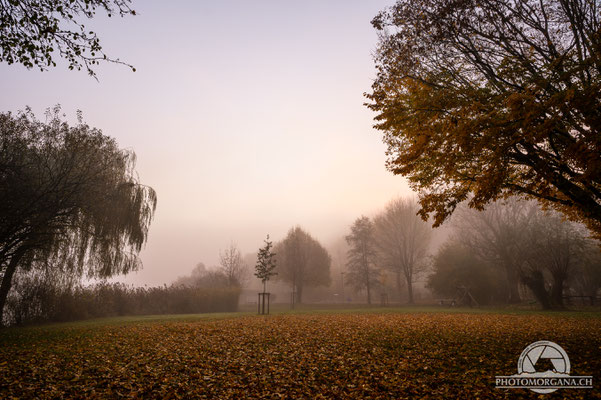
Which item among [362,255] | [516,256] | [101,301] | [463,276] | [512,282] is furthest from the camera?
[362,255]

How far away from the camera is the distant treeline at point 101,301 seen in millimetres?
17609

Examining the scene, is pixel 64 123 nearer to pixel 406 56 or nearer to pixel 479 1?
pixel 406 56

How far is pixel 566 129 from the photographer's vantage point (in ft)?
29.6

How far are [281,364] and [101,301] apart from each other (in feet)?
69.4

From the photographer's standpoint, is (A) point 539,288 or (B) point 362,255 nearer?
(A) point 539,288

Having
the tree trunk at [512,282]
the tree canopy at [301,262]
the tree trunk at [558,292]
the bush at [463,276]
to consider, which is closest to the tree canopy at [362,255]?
the tree canopy at [301,262]

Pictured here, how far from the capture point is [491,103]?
816cm

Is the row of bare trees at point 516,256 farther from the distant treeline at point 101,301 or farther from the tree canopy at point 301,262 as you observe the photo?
the distant treeline at point 101,301

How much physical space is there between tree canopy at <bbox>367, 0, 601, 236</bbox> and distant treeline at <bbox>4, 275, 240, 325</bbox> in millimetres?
21611

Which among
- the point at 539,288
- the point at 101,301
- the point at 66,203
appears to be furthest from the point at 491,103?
the point at 101,301

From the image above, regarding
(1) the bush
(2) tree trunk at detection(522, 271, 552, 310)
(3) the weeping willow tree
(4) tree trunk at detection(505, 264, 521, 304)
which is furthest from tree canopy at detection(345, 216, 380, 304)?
(3) the weeping willow tree

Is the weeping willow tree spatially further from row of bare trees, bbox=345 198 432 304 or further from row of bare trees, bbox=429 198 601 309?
row of bare trees, bbox=429 198 601 309

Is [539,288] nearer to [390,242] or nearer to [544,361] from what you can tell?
[390,242]

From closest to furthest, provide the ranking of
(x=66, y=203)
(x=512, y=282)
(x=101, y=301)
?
Answer: (x=66, y=203) < (x=101, y=301) < (x=512, y=282)
